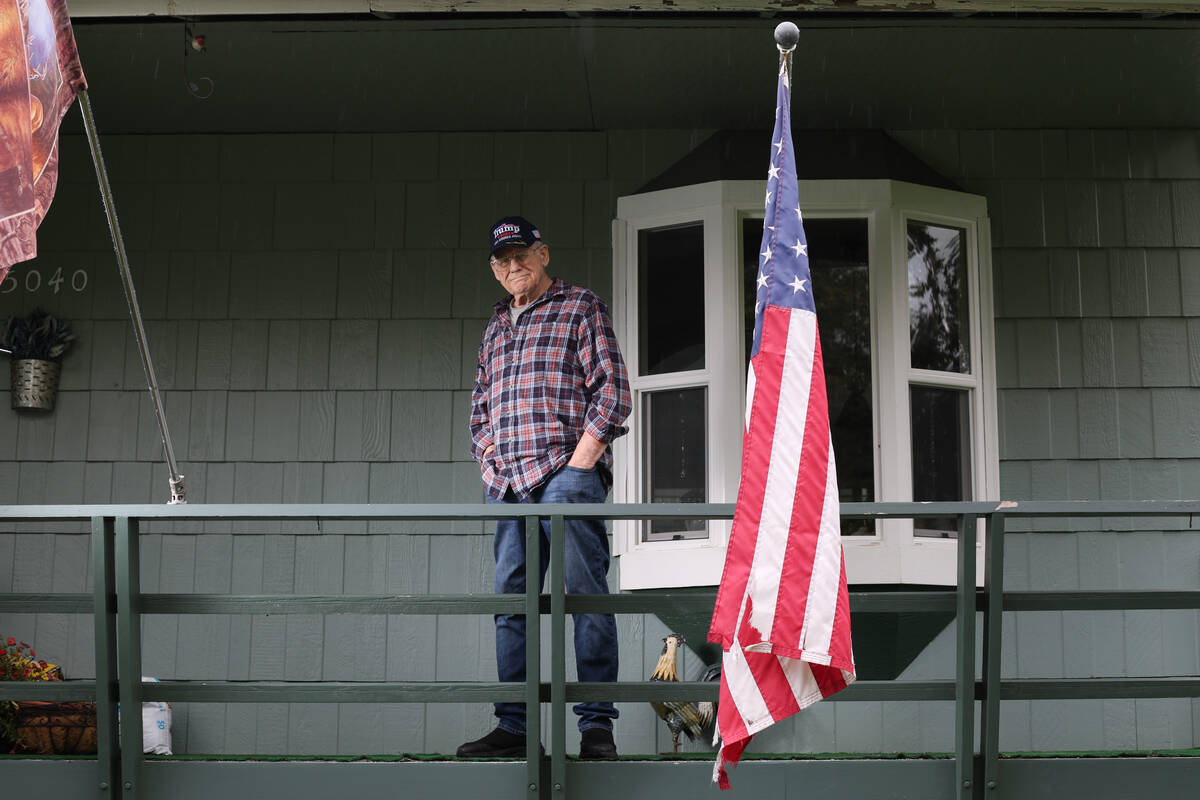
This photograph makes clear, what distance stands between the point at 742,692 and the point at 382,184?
341cm

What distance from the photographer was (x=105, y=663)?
4070 mm

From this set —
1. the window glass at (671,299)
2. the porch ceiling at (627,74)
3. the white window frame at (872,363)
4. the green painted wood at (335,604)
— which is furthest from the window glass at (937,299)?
the green painted wood at (335,604)

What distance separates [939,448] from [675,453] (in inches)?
46.3

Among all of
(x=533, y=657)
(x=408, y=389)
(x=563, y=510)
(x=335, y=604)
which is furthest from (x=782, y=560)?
(x=408, y=389)

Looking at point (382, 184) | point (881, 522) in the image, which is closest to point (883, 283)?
point (881, 522)

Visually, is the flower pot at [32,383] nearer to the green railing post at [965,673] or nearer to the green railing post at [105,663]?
the green railing post at [105,663]

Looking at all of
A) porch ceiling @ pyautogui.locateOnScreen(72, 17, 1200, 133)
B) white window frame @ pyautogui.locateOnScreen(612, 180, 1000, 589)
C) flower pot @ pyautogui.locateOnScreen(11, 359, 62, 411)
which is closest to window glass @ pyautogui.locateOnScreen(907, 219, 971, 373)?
white window frame @ pyautogui.locateOnScreen(612, 180, 1000, 589)

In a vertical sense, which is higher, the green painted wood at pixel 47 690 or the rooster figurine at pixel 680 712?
the green painted wood at pixel 47 690

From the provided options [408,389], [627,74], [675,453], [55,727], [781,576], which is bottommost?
[55,727]

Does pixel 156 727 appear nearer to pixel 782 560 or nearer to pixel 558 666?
pixel 558 666

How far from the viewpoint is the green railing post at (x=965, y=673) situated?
4.05 metres

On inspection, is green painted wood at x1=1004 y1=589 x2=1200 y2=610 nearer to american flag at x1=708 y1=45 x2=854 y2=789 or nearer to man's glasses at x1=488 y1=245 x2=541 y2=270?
american flag at x1=708 y1=45 x2=854 y2=789

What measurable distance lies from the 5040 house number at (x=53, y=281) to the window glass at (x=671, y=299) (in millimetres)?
2602

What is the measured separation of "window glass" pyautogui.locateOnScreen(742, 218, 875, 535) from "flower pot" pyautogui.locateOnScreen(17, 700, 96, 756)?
3016 mm
